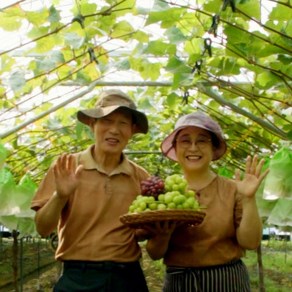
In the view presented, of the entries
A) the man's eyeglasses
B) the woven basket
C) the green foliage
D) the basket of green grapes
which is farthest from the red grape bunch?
the green foliage

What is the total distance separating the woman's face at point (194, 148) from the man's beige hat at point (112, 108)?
173 millimetres

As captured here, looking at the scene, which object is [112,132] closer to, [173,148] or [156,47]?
[173,148]

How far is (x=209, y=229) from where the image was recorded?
2176 millimetres

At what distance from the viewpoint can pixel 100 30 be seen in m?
2.73

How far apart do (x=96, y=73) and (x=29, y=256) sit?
11.1 meters

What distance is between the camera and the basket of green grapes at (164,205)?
1.99 meters

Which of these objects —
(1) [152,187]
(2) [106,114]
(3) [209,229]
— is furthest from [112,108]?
(3) [209,229]

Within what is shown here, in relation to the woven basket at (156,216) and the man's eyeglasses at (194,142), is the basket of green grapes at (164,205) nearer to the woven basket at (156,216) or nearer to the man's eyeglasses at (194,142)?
the woven basket at (156,216)

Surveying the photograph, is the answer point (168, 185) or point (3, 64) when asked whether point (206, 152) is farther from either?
point (3, 64)

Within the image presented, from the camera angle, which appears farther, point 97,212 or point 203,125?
point 203,125

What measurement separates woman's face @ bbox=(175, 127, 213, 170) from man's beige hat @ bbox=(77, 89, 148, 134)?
0.57 ft

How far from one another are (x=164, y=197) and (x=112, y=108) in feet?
1.27

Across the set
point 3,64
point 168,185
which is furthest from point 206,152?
point 3,64

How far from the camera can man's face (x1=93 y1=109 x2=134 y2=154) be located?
2.17 m
